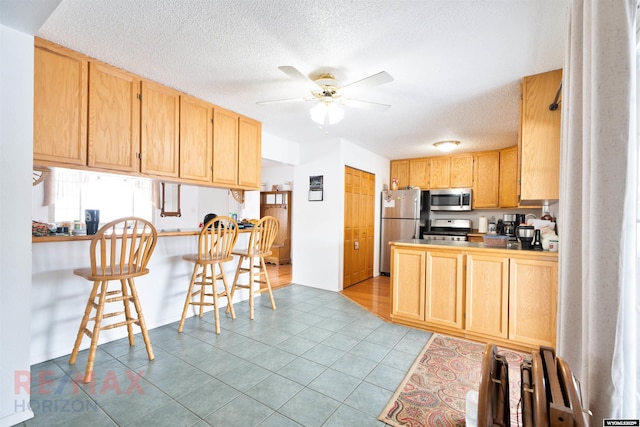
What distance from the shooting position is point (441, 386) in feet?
6.18

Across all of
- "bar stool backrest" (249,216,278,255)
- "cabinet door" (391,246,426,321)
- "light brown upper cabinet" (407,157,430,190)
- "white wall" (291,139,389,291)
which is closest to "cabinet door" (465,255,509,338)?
"cabinet door" (391,246,426,321)

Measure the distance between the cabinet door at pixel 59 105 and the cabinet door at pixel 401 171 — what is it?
4921mm

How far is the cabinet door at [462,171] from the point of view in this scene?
16.7 ft

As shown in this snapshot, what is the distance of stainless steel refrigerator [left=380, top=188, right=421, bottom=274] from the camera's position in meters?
5.14

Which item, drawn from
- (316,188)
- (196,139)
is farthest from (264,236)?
(316,188)

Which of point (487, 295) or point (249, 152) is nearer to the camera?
point (487, 295)

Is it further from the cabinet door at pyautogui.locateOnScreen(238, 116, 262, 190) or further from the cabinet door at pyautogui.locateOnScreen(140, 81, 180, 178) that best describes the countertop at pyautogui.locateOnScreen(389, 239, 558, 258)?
the cabinet door at pyautogui.locateOnScreen(140, 81, 180, 178)

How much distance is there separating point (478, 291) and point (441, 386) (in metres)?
1.05

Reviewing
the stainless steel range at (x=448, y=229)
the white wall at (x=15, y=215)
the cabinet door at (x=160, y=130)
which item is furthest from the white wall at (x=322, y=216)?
the white wall at (x=15, y=215)

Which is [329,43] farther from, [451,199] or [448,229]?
[448,229]

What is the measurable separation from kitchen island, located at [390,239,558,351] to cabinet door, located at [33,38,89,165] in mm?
2972

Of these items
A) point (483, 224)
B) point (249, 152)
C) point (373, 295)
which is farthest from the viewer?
point (483, 224)

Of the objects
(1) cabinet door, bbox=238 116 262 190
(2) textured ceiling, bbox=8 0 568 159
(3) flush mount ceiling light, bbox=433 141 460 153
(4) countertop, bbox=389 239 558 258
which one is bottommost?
(4) countertop, bbox=389 239 558 258

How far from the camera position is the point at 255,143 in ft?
11.9
